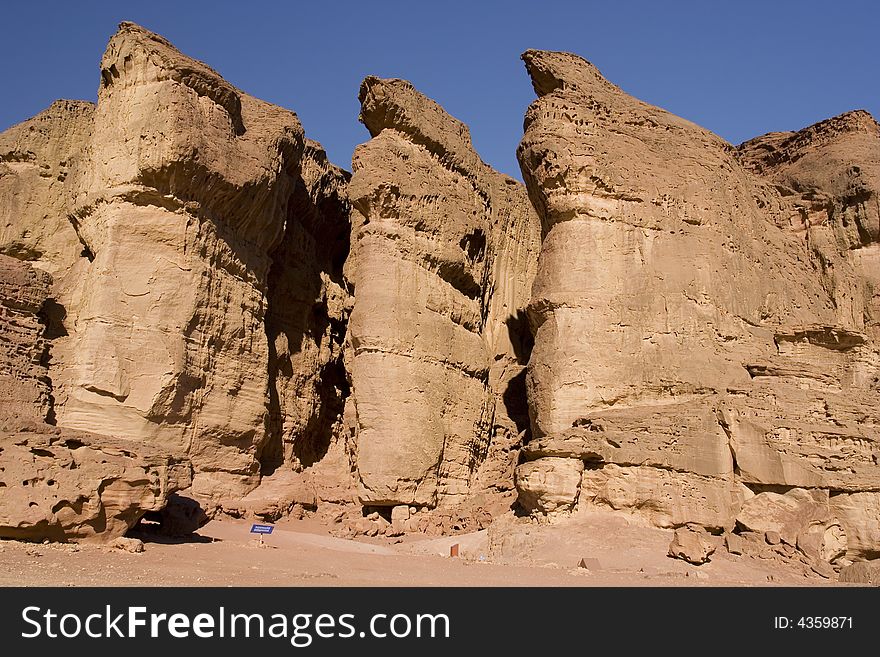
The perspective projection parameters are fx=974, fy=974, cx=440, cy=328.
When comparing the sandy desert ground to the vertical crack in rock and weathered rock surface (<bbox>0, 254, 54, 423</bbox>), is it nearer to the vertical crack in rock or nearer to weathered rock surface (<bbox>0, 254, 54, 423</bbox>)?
the vertical crack in rock

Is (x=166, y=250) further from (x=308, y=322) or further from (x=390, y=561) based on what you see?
(x=390, y=561)

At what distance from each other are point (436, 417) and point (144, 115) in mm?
8222

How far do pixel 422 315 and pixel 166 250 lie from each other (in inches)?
225

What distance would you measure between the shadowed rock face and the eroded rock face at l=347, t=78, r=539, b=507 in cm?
223

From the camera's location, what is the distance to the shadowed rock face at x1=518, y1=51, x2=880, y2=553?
17.4 meters

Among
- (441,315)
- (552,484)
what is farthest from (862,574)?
(441,315)

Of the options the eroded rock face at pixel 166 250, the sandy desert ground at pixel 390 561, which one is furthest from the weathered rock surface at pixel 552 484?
the eroded rock face at pixel 166 250

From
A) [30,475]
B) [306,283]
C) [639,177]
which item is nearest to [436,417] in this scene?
[306,283]

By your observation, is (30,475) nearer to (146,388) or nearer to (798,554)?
(146,388)

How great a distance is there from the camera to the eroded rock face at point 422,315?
19.6 meters

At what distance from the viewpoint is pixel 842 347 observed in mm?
20141

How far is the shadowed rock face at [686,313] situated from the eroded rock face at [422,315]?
223 centimetres

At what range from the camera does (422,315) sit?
20.9 meters

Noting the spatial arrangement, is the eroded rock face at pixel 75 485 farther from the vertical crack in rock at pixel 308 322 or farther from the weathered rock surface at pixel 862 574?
the weathered rock surface at pixel 862 574
